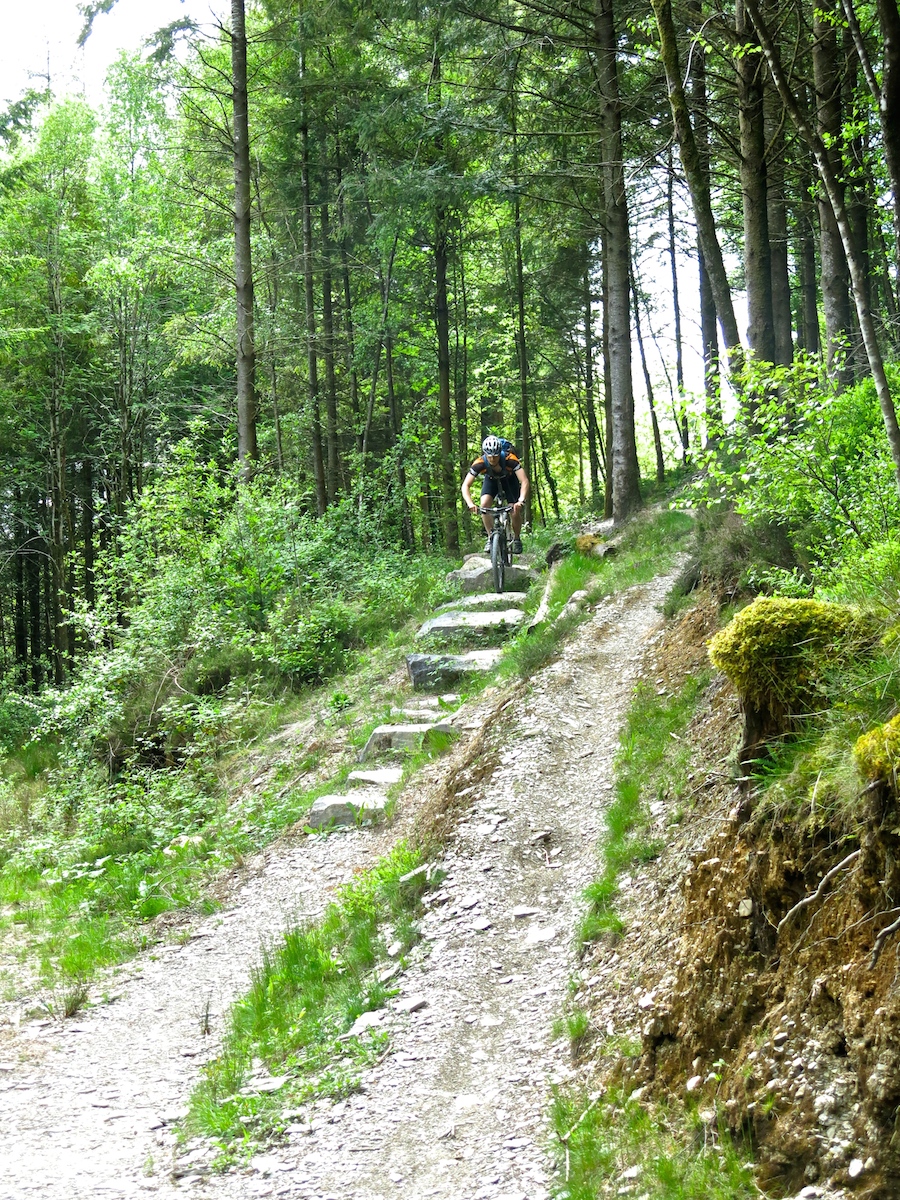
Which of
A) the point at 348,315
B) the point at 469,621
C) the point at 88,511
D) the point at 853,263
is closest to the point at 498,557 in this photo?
the point at 469,621

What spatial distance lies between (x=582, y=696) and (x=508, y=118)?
10.9 m

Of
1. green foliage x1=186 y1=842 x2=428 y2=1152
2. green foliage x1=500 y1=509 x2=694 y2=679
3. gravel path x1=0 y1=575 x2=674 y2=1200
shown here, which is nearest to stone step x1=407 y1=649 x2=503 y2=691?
green foliage x1=500 y1=509 x2=694 y2=679

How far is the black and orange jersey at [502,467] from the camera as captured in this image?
42.2 feet

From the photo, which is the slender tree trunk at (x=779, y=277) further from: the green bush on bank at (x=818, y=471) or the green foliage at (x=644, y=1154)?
the green foliage at (x=644, y=1154)

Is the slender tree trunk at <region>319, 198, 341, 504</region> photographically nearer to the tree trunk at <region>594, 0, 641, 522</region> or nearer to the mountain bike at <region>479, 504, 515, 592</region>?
the tree trunk at <region>594, 0, 641, 522</region>

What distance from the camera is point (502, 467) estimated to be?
1290cm

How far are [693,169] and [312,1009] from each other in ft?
27.1

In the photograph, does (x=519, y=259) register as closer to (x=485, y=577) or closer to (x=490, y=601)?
(x=485, y=577)

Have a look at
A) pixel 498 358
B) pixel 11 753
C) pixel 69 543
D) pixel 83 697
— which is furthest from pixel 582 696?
pixel 69 543

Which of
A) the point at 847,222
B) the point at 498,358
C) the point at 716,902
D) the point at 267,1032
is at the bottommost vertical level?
the point at 267,1032

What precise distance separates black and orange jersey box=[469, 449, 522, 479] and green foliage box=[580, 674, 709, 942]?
18.9ft

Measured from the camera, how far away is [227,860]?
8828 mm

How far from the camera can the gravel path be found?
412cm

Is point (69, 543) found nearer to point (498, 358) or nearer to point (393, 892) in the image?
point (498, 358)
